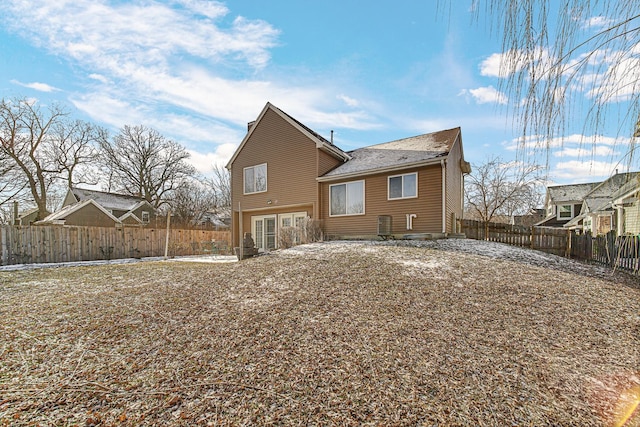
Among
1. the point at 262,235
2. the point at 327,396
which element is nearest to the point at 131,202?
the point at 262,235

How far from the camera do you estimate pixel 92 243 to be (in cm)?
1295

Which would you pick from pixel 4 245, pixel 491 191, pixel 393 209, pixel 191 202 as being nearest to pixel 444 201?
pixel 393 209

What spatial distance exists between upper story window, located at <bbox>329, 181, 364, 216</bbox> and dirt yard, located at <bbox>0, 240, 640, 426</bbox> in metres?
6.35

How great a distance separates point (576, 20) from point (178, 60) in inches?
336

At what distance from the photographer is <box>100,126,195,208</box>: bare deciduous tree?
93.7 ft

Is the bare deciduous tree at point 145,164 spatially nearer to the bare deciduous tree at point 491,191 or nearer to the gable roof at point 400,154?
the gable roof at point 400,154

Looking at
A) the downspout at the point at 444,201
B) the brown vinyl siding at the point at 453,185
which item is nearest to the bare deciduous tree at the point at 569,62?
the downspout at the point at 444,201

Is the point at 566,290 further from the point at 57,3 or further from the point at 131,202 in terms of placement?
the point at 131,202

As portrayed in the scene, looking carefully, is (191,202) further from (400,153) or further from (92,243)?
(400,153)

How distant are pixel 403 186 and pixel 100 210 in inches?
961

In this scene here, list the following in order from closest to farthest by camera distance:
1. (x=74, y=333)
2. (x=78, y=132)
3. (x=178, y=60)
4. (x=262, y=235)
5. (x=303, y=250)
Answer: (x=74, y=333) < (x=178, y=60) < (x=303, y=250) < (x=262, y=235) < (x=78, y=132)

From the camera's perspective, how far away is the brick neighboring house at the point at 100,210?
22.6 metres

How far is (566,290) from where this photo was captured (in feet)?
16.2

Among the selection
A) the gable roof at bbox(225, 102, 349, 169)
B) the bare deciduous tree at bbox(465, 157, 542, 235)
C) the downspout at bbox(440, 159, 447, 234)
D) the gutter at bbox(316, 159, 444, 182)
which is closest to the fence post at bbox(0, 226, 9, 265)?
the gable roof at bbox(225, 102, 349, 169)
